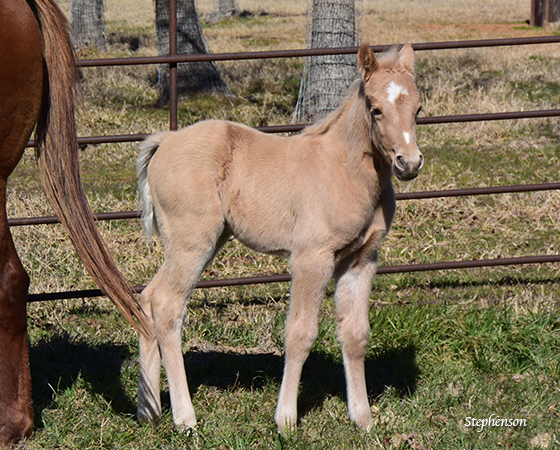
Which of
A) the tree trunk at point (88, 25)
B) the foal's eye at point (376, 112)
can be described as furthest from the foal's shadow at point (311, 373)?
the tree trunk at point (88, 25)

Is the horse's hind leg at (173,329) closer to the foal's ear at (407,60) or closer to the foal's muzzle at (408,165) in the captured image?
the foal's muzzle at (408,165)

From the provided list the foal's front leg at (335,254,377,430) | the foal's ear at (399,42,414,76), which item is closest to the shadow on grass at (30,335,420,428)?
the foal's front leg at (335,254,377,430)

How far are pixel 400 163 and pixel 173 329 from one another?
129cm

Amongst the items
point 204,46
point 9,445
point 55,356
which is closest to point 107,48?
point 204,46

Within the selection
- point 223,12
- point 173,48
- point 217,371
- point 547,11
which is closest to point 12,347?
point 217,371

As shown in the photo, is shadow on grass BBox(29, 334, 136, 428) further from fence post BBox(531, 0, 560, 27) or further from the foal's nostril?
fence post BBox(531, 0, 560, 27)

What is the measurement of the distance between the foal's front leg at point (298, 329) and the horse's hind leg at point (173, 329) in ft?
1.38

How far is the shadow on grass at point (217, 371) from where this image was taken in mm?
3496

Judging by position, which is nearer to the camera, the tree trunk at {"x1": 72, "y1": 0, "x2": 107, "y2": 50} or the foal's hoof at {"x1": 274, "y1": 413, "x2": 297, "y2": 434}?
the foal's hoof at {"x1": 274, "y1": 413, "x2": 297, "y2": 434}

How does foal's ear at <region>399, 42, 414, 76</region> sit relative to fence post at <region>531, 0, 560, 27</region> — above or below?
below

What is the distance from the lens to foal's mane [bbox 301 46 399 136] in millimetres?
2961

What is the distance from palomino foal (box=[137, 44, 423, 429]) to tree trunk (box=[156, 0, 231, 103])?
22.0ft

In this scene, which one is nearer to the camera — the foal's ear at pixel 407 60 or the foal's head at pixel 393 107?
the foal's head at pixel 393 107

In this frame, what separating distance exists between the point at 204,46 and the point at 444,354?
24.4 ft
